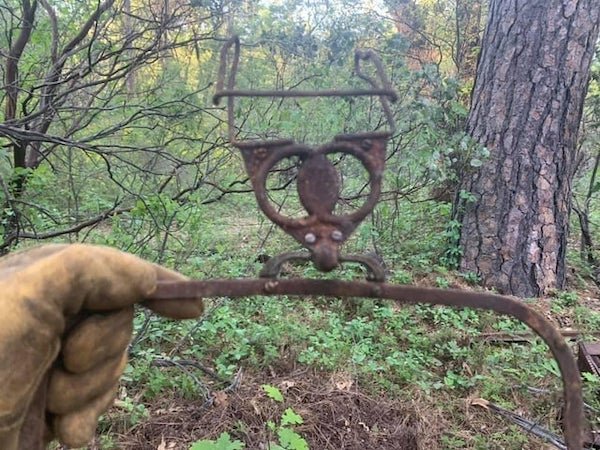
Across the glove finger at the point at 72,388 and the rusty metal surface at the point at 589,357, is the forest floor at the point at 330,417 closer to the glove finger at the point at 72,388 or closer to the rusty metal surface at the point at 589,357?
the rusty metal surface at the point at 589,357

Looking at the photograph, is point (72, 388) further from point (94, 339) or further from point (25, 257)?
point (25, 257)

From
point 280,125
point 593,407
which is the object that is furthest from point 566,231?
point 280,125

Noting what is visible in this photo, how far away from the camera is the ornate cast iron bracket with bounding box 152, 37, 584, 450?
31.4 inches

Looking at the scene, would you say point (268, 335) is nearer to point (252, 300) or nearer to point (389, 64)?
point (252, 300)

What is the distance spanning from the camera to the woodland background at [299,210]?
87.9 inches

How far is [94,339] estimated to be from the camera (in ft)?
2.89

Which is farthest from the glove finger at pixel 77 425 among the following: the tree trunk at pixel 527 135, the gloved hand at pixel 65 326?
the tree trunk at pixel 527 135

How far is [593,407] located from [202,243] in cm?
267

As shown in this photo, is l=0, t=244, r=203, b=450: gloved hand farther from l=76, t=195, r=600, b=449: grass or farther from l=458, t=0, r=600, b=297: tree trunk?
l=458, t=0, r=600, b=297: tree trunk

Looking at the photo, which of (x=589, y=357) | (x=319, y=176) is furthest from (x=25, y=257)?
(x=589, y=357)

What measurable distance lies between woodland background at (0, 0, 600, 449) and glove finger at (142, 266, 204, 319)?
2.76ft

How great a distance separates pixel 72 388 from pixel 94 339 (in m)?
0.12

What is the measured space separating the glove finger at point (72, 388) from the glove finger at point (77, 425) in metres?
0.01

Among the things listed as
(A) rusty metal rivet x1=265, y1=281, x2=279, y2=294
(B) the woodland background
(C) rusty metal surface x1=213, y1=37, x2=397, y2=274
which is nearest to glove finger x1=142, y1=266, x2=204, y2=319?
(A) rusty metal rivet x1=265, y1=281, x2=279, y2=294
